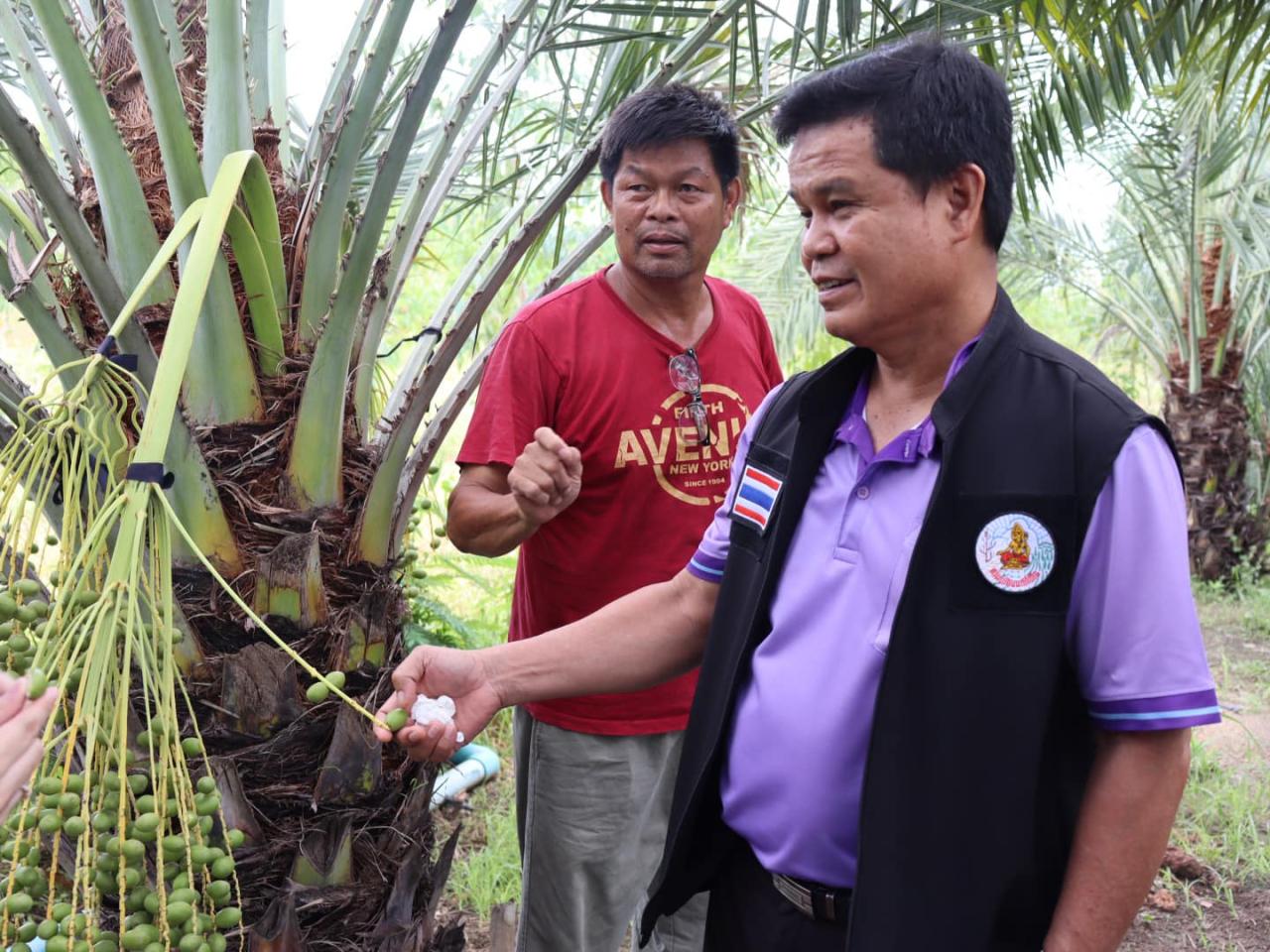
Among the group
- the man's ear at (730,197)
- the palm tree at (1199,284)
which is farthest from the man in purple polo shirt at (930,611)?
the palm tree at (1199,284)

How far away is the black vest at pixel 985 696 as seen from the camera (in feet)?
4.53

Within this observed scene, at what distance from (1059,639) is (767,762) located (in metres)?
0.43

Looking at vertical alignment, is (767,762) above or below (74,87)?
below

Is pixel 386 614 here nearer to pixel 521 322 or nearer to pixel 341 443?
pixel 341 443

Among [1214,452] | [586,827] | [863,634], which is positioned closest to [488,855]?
[586,827]

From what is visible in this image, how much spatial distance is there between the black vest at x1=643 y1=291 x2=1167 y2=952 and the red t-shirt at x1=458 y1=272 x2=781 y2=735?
1.12m

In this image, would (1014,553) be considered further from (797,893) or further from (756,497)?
(797,893)

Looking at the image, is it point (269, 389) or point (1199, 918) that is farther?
point (1199, 918)

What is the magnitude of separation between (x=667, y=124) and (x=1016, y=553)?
4.93 feet

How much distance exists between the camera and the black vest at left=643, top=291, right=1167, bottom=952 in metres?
1.38

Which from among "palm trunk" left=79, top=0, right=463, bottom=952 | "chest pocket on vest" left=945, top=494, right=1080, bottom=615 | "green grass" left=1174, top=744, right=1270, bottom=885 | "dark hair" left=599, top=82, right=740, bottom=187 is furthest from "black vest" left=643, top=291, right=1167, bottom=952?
"green grass" left=1174, top=744, right=1270, bottom=885

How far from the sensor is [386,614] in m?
2.20

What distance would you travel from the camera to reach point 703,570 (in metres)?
1.89

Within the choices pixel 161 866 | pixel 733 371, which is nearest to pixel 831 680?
pixel 161 866
